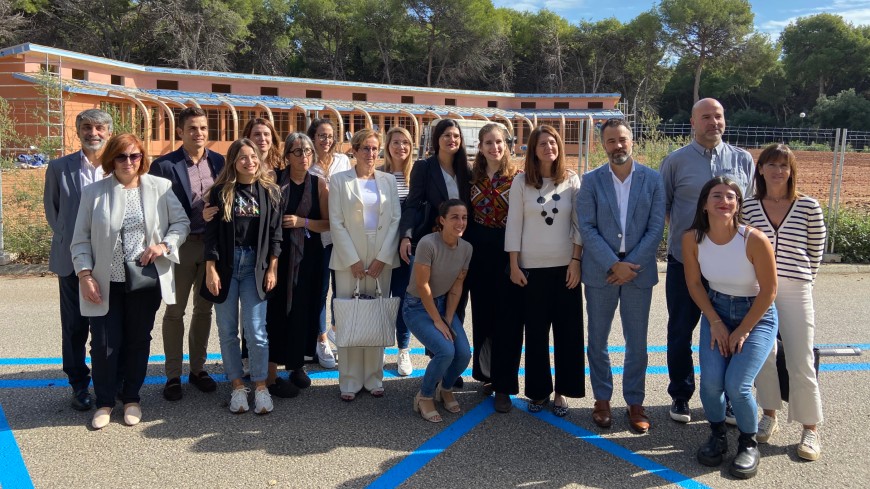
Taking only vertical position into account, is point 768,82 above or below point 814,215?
above

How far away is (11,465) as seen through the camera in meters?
3.49

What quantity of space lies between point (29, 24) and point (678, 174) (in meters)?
47.5

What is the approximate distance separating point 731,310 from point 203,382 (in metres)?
3.45

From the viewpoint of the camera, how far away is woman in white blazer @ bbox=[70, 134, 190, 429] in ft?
13.1

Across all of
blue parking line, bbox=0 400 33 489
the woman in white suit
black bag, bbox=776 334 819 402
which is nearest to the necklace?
the woman in white suit

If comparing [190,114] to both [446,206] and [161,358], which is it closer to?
[446,206]

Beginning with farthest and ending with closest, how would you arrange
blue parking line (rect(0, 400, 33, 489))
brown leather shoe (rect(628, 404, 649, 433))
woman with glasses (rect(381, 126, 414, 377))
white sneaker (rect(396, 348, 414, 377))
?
white sneaker (rect(396, 348, 414, 377))
woman with glasses (rect(381, 126, 414, 377))
brown leather shoe (rect(628, 404, 649, 433))
blue parking line (rect(0, 400, 33, 489))

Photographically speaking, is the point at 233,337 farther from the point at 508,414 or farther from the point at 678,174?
the point at 678,174

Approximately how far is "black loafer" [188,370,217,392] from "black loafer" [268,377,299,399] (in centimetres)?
40

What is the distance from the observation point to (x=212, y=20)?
→ 44.1m

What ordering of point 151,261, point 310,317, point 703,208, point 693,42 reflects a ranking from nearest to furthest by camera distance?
point 703,208 → point 151,261 → point 310,317 → point 693,42

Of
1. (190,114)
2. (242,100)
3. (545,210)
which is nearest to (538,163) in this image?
(545,210)

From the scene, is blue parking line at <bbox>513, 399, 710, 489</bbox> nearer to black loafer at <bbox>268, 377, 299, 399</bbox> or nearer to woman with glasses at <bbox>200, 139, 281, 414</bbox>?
black loafer at <bbox>268, 377, 299, 399</bbox>

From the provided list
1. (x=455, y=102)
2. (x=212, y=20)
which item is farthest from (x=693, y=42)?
(x=212, y=20)
